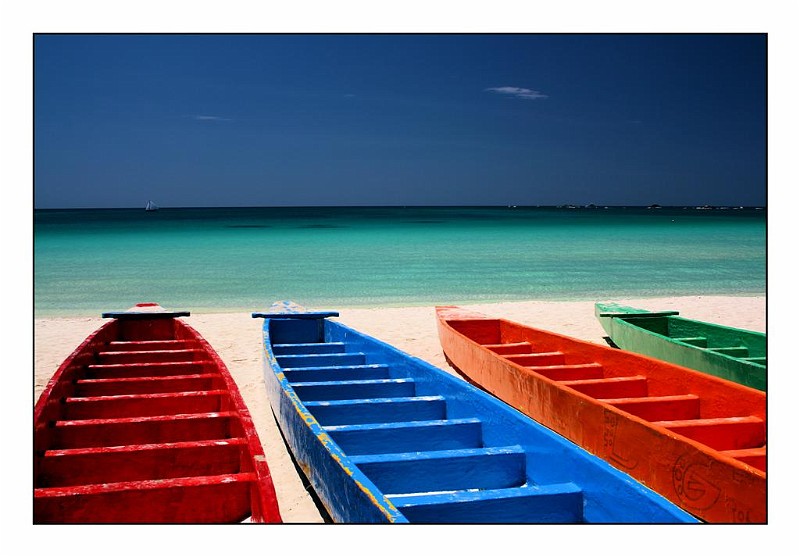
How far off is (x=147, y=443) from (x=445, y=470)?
1588 millimetres

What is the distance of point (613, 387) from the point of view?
4.25m

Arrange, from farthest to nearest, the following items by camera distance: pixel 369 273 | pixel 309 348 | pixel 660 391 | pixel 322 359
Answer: pixel 369 273 < pixel 309 348 < pixel 322 359 < pixel 660 391

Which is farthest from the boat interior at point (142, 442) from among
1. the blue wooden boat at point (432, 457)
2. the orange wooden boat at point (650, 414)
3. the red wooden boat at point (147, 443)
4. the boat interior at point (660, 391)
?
the boat interior at point (660, 391)

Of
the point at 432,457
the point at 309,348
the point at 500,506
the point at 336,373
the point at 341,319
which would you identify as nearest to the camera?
the point at 500,506

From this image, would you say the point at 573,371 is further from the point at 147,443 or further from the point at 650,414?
the point at 147,443

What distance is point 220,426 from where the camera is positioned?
339 cm

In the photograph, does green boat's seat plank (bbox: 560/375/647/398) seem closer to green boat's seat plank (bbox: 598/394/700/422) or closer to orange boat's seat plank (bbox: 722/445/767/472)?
green boat's seat plank (bbox: 598/394/700/422)

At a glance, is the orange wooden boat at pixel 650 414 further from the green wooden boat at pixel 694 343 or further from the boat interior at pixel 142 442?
the boat interior at pixel 142 442

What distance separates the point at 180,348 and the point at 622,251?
929 inches

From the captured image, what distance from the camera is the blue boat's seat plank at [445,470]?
2887mm

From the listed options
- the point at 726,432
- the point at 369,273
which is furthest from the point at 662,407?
the point at 369,273

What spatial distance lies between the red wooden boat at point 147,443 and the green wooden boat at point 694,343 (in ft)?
10.7
